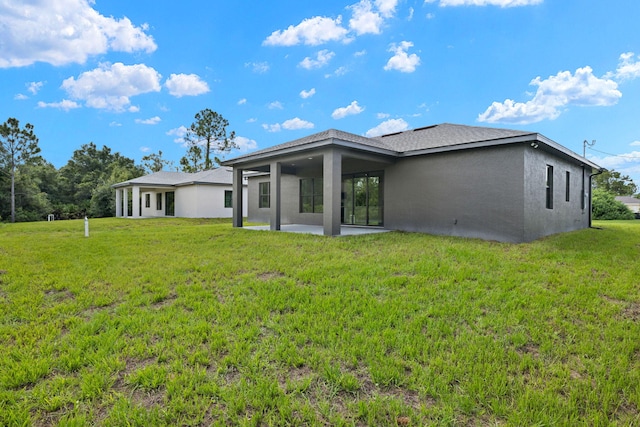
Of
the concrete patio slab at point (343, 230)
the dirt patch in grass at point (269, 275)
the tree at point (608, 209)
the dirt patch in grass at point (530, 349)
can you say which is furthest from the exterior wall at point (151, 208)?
the tree at point (608, 209)

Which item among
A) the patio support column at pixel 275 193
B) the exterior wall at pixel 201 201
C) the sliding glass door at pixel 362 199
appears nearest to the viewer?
the patio support column at pixel 275 193

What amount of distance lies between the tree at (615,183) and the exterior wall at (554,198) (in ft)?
145

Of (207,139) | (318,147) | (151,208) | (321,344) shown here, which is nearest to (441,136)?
(318,147)

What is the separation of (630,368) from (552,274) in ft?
9.55

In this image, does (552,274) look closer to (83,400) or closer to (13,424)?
(83,400)

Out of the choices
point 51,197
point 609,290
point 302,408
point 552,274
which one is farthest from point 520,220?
point 51,197

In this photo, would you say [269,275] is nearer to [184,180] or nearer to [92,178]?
[184,180]

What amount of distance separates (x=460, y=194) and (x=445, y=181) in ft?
2.09

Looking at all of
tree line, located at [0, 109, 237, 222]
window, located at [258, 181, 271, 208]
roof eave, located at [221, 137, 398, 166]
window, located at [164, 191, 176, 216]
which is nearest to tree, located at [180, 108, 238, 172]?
tree line, located at [0, 109, 237, 222]

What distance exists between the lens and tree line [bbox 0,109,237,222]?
24.8 metres

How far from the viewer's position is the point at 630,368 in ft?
8.45

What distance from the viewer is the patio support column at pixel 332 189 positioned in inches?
363

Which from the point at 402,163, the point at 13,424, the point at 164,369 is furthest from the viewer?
the point at 402,163

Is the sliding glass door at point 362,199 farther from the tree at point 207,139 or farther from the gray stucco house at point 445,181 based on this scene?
the tree at point 207,139
